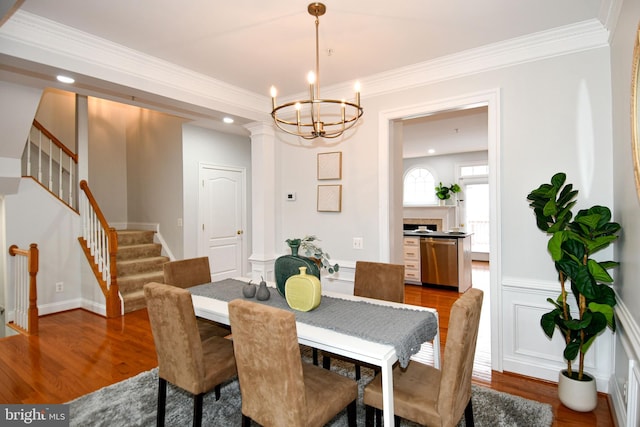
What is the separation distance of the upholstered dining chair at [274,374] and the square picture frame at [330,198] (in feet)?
7.20

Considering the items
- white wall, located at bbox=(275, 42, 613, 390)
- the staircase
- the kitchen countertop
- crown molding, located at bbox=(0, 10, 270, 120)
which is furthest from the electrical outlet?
the staircase

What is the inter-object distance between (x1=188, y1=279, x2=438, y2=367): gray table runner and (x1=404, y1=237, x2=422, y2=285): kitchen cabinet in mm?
3883

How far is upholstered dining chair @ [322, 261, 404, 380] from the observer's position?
261 cm

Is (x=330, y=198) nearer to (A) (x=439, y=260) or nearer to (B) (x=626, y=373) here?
(B) (x=626, y=373)

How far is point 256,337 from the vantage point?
1568mm

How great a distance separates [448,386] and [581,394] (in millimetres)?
1427

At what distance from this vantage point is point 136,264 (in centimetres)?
518

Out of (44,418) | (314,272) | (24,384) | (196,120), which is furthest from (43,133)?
(314,272)

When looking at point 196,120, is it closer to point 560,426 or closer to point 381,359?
point 381,359

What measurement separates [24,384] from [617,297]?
4.36m

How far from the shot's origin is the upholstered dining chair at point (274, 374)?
1503 mm

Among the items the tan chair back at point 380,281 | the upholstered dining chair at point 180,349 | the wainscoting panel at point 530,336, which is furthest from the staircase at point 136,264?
the wainscoting panel at point 530,336

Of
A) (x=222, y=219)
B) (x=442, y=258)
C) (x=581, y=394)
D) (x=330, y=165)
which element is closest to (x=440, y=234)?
(x=442, y=258)

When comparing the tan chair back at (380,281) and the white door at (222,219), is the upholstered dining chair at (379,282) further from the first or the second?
the white door at (222,219)
